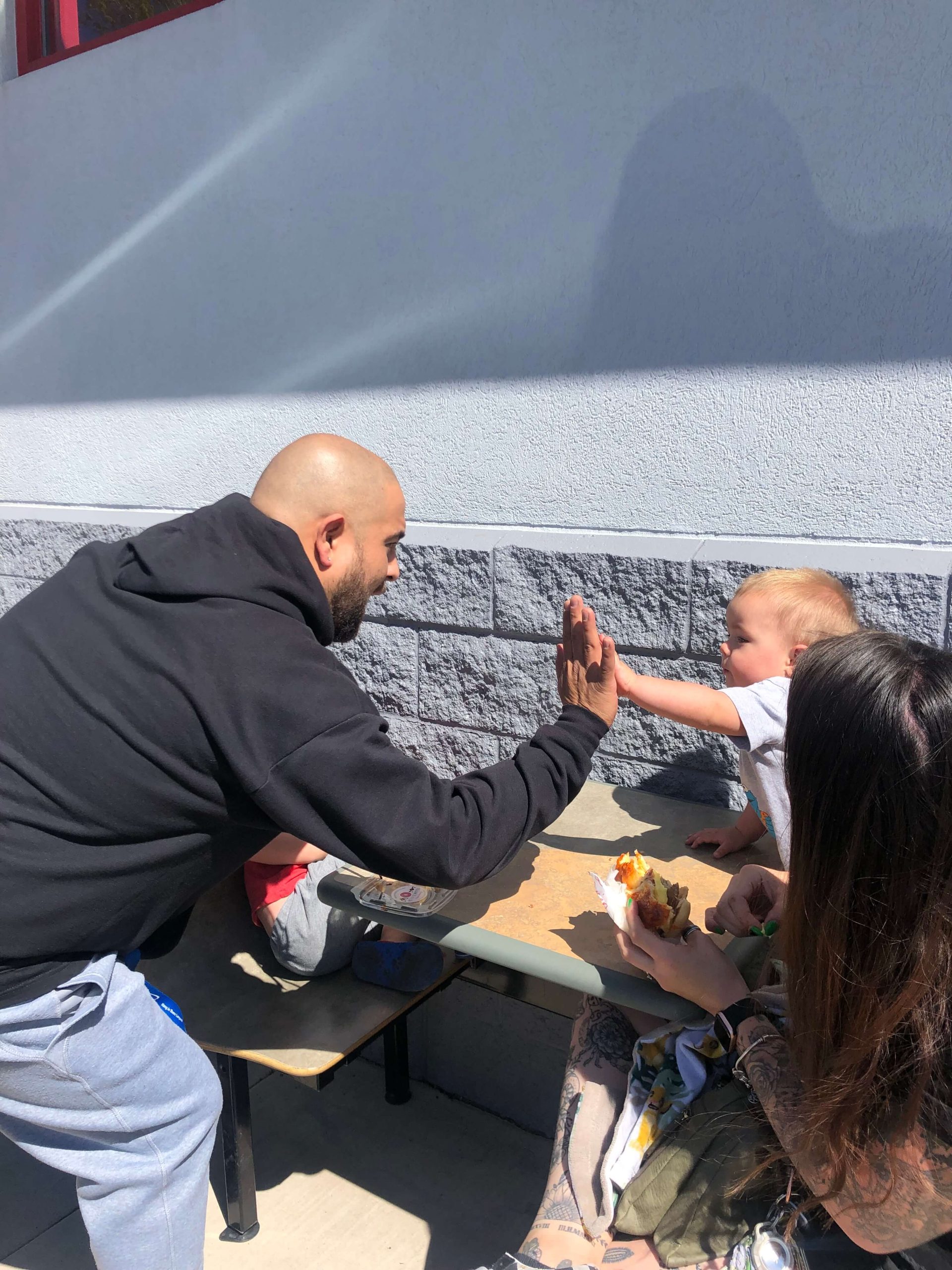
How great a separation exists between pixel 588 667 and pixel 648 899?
0.47 meters

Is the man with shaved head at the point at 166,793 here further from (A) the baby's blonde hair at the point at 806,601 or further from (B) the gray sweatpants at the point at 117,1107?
(A) the baby's blonde hair at the point at 806,601

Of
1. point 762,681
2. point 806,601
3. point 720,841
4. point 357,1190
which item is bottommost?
point 357,1190

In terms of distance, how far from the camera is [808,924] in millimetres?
1356

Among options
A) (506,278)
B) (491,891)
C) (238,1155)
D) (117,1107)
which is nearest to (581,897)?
(491,891)

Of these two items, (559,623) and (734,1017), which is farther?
(559,623)

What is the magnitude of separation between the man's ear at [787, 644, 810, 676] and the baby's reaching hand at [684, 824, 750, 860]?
410mm

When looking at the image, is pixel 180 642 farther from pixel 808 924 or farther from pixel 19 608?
pixel 808 924

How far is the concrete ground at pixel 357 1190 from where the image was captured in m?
2.35

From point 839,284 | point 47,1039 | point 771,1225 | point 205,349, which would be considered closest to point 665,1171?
point 771,1225

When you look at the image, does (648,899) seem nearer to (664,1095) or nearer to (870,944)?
(664,1095)

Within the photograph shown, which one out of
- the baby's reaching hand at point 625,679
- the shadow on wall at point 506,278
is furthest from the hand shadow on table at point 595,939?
the shadow on wall at point 506,278

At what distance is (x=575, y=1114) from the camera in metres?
1.74

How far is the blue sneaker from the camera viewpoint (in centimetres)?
231

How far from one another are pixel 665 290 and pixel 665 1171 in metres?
2.02
